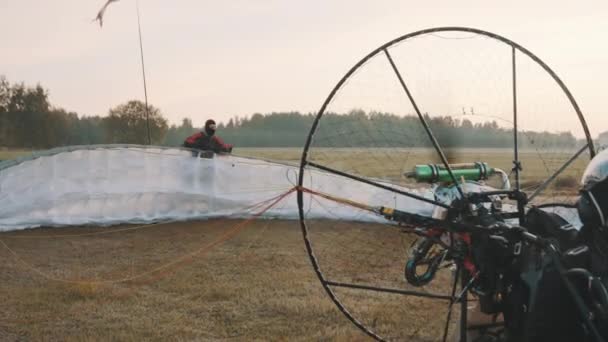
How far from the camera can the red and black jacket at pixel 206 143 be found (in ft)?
36.2

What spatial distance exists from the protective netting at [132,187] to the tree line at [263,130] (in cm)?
90

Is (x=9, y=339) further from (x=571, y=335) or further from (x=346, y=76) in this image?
(x=571, y=335)

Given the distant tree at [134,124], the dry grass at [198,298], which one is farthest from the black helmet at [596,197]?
the distant tree at [134,124]

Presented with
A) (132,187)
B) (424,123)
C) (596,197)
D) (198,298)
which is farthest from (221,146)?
(596,197)

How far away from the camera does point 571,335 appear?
8.71 ft

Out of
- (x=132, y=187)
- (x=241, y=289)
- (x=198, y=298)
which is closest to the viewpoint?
(x=198, y=298)

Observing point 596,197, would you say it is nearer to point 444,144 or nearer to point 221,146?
point 444,144

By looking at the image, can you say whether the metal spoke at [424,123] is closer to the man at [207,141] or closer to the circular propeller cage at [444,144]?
the circular propeller cage at [444,144]

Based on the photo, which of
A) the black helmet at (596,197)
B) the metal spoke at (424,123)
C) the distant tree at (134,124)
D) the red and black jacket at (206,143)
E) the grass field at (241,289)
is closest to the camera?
the black helmet at (596,197)

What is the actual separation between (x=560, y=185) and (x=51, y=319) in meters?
3.92

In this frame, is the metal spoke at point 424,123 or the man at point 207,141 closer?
the metal spoke at point 424,123

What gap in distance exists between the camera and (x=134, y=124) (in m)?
18.4

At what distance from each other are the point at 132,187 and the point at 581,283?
8.46 meters

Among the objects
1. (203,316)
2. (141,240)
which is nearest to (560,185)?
(203,316)
